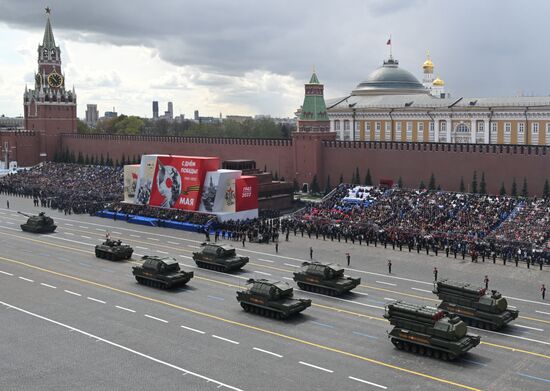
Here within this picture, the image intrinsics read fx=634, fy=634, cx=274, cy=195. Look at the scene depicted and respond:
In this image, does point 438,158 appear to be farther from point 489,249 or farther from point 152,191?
point 152,191

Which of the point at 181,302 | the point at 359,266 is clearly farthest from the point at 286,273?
the point at 181,302

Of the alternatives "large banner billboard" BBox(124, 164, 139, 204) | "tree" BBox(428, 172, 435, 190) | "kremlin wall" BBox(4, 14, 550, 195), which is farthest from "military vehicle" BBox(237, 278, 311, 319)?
"large banner billboard" BBox(124, 164, 139, 204)

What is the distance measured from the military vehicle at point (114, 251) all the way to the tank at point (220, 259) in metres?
4.67

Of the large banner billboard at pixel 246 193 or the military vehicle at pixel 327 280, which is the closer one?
the military vehicle at pixel 327 280

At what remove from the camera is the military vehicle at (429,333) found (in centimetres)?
1981

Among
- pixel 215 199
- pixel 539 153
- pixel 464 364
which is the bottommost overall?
pixel 464 364

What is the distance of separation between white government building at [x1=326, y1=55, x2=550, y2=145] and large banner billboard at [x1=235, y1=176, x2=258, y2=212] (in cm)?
3200

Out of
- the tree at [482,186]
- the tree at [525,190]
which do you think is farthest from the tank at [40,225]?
the tree at [525,190]

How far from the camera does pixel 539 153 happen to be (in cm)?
4778

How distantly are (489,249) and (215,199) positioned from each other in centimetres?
2088

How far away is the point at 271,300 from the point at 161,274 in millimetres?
6485

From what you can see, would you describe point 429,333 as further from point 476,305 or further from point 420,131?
point 420,131

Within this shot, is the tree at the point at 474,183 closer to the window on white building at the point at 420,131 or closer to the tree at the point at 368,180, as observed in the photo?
the tree at the point at 368,180

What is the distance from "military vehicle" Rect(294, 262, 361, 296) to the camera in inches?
1077
